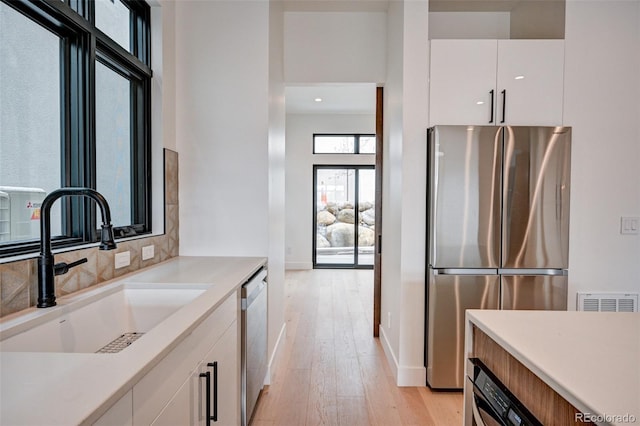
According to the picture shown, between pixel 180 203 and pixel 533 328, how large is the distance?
2190 mm

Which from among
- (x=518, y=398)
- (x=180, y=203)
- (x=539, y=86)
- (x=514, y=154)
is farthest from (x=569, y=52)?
(x=180, y=203)

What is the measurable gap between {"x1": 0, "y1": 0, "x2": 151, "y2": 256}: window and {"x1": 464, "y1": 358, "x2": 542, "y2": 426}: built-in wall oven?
1669 millimetres

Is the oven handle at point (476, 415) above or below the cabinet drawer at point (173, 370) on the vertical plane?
below

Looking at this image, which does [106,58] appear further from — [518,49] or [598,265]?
[598,265]

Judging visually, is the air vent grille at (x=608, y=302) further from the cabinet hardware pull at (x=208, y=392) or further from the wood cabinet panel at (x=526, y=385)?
the cabinet hardware pull at (x=208, y=392)

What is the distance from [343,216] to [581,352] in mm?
6191

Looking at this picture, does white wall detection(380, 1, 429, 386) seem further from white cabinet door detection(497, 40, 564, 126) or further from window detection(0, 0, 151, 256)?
window detection(0, 0, 151, 256)

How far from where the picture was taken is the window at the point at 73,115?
140 cm

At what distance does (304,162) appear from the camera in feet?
23.0

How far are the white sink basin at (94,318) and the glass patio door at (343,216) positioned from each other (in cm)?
549

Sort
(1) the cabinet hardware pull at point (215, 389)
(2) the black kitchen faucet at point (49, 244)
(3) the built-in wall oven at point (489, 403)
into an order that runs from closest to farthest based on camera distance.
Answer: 1. (3) the built-in wall oven at point (489, 403)
2. (2) the black kitchen faucet at point (49, 244)
3. (1) the cabinet hardware pull at point (215, 389)

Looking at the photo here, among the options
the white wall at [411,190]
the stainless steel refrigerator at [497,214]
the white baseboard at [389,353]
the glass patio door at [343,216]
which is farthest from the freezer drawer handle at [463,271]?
the glass patio door at [343,216]

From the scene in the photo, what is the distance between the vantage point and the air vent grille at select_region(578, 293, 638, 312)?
2535 mm

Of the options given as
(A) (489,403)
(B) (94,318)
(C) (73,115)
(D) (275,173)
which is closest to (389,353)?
(D) (275,173)
